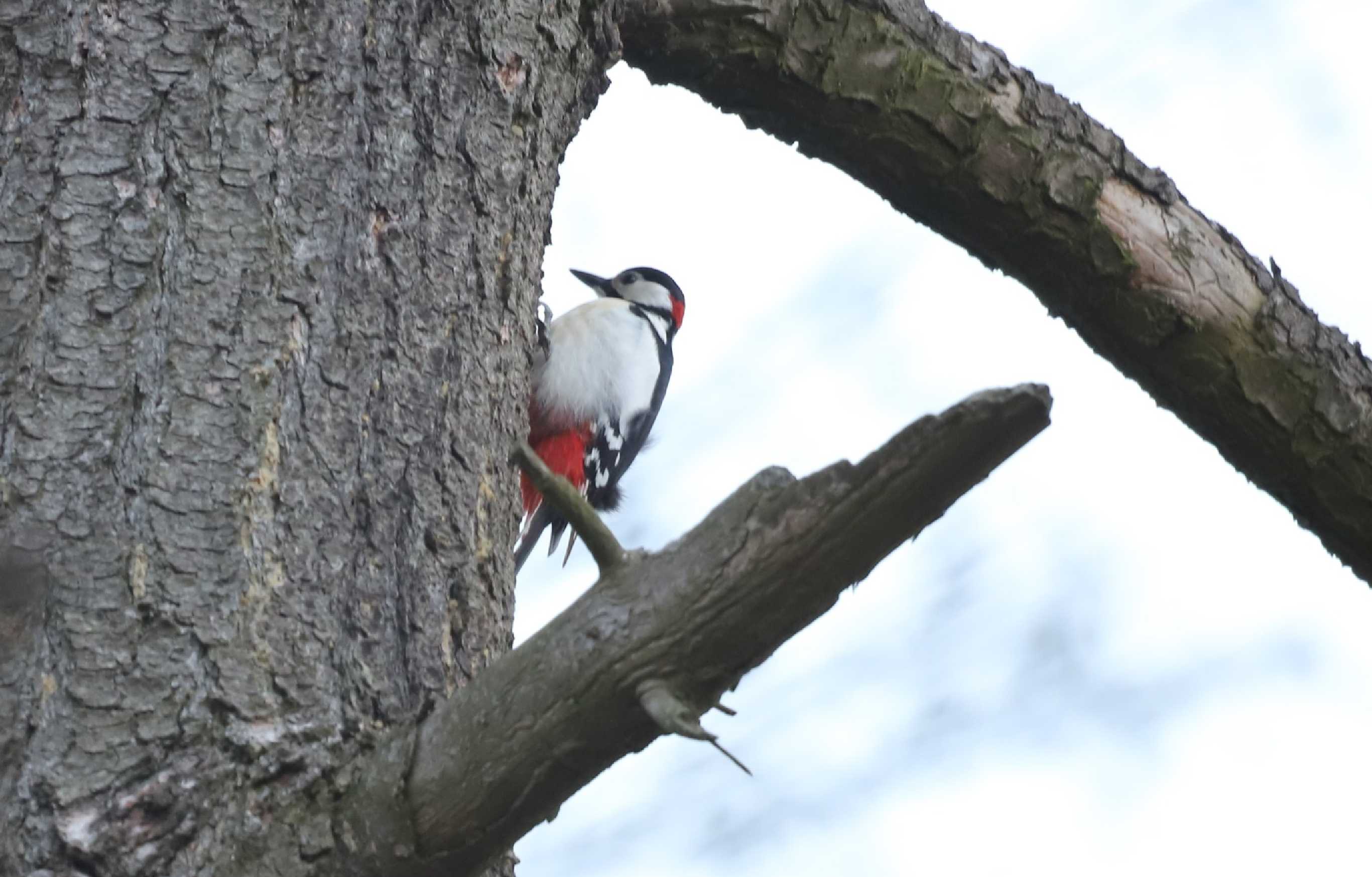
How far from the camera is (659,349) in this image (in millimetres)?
4031

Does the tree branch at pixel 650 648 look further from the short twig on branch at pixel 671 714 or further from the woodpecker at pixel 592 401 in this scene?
the woodpecker at pixel 592 401

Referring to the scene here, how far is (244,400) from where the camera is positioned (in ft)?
4.35

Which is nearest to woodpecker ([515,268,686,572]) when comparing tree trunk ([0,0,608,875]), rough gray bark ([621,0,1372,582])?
rough gray bark ([621,0,1372,582])

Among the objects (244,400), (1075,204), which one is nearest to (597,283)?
(1075,204)

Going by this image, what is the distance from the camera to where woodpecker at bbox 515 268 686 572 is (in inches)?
132

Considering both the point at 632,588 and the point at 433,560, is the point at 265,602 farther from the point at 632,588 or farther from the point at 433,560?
the point at 632,588

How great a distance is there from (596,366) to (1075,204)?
1587 mm

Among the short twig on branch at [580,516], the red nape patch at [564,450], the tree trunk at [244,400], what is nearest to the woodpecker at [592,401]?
the red nape patch at [564,450]

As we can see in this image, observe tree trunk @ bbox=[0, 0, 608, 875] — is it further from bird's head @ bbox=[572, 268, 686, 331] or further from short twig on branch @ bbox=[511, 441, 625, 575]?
bird's head @ bbox=[572, 268, 686, 331]

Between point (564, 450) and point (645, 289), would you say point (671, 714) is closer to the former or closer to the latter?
point (564, 450)

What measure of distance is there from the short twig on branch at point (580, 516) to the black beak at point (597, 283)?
3.20 metres

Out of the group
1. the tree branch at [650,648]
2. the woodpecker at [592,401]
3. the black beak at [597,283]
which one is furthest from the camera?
the black beak at [597,283]

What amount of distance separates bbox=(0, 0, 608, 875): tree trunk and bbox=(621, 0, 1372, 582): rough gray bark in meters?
0.49

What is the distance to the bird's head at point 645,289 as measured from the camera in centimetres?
436
